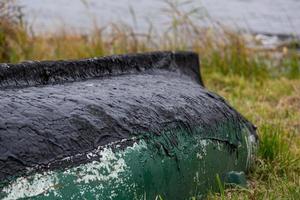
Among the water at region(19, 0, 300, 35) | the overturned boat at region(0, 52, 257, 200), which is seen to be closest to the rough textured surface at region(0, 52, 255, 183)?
the overturned boat at region(0, 52, 257, 200)

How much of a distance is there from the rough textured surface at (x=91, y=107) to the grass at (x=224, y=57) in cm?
66

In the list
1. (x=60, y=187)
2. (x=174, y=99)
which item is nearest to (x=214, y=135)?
(x=174, y=99)

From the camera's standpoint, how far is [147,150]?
2217 mm

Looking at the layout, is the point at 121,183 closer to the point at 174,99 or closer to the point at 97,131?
the point at 97,131

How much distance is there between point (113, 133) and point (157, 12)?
9.60 meters

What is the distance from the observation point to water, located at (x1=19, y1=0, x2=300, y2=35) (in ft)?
36.7

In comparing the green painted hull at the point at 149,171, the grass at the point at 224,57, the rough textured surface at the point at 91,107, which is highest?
the rough textured surface at the point at 91,107

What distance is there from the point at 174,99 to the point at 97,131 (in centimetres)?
52

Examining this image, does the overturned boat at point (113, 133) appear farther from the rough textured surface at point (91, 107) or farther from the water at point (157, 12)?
the water at point (157, 12)

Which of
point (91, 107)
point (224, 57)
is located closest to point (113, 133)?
point (91, 107)

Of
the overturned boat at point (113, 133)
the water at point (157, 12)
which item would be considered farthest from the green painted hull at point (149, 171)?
the water at point (157, 12)

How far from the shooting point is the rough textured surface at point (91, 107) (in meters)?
1.91

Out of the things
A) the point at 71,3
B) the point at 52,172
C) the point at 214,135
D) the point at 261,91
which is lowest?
the point at 71,3

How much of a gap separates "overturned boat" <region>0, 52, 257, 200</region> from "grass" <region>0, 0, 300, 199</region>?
26.7 inches
